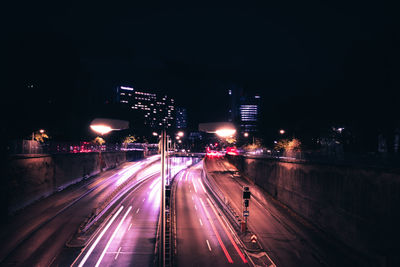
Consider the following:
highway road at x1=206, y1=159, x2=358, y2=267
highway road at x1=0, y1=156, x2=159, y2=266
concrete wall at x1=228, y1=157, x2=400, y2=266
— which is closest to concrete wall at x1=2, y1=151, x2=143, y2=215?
highway road at x1=0, y1=156, x2=159, y2=266

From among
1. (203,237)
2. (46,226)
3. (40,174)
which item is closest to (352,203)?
(203,237)

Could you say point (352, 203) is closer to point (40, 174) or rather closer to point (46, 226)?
point (46, 226)

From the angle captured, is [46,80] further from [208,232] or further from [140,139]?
[140,139]

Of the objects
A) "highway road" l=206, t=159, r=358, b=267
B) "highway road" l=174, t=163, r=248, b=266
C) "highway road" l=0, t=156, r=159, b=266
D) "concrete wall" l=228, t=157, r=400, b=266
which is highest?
"concrete wall" l=228, t=157, r=400, b=266

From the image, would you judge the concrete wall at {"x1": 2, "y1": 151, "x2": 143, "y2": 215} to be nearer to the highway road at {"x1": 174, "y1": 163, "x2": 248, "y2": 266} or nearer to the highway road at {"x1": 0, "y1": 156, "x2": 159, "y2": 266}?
the highway road at {"x1": 0, "y1": 156, "x2": 159, "y2": 266}

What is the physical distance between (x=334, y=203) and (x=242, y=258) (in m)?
11.5

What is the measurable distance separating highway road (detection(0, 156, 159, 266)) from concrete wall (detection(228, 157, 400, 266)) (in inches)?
994

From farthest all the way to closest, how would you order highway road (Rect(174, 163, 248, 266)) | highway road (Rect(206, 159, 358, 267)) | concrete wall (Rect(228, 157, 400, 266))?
highway road (Rect(206, 159, 358, 267)), highway road (Rect(174, 163, 248, 266)), concrete wall (Rect(228, 157, 400, 266))

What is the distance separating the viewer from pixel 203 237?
82.5 feet

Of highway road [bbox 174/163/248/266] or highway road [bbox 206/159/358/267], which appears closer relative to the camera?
highway road [bbox 174/163/248/266]

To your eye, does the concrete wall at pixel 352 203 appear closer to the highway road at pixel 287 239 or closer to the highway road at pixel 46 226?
the highway road at pixel 287 239

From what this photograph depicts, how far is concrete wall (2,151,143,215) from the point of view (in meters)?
29.1

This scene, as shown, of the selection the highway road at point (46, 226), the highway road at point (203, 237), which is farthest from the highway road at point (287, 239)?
the highway road at point (46, 226)

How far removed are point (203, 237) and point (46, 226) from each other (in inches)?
654
